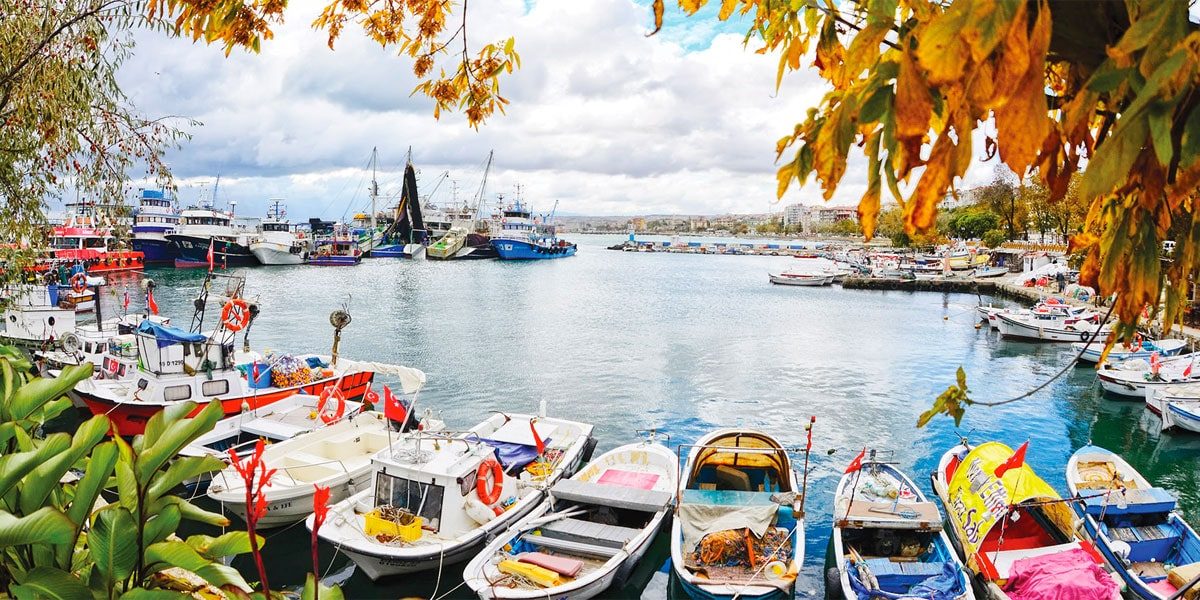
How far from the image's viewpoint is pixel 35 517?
9.78 feet

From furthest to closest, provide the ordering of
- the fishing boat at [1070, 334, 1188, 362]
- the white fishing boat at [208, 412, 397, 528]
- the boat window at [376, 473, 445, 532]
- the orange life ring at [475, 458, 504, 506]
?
the fishing boat at [1070, 334, 1188, 362] < the white fishing boat at [208, 412, 397, 528] < the orange life ring at [475, 458, 504, 506] < the boat window at [376, 473, 445, 532]

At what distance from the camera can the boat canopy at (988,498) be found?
11.5m

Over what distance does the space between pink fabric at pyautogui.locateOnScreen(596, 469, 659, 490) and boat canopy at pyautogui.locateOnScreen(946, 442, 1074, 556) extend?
587 cm

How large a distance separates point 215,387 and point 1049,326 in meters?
39.6

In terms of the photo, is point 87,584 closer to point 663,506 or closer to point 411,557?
point 411,557

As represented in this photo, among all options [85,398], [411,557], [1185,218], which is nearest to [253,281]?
[85,398]

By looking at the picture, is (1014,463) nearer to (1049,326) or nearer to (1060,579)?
(1060,579)

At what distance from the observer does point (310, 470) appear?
14.3 metres

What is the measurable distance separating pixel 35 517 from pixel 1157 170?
4373 mm

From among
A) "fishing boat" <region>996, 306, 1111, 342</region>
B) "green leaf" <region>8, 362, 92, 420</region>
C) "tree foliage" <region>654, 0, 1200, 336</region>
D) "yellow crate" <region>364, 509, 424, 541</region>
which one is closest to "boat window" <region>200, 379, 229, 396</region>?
"yellow crate" <region>364, 509, 424, 541</region>

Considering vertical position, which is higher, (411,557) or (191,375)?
(191,375)

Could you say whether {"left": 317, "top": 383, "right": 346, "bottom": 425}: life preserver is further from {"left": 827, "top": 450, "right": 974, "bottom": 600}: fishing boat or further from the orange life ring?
{"left": 827, "top": 450, "right": 974, "bottom": 600}: fishing boat

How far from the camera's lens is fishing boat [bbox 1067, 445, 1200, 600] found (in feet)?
34.2

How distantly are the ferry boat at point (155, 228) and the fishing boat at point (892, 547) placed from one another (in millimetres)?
78241
